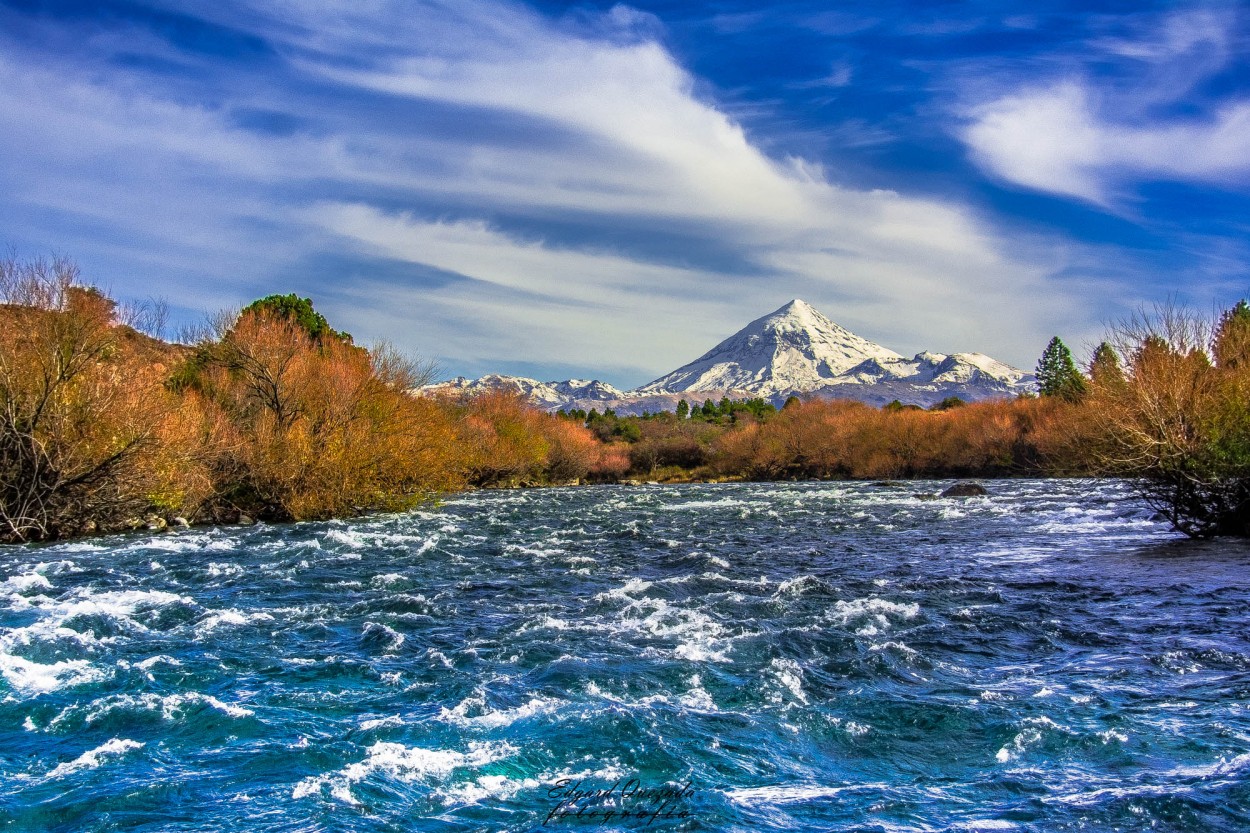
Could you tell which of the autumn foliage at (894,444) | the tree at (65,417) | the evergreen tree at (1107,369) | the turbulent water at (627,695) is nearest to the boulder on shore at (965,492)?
the evergreen tree at (1107,369)

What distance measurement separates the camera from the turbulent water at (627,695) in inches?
315

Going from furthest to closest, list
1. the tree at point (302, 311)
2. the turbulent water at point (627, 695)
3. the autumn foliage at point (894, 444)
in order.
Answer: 1. the autumn foliage at point (894, 444)
2. the tree at point (302, 311)
3. the turbulent water at point (627, 695)

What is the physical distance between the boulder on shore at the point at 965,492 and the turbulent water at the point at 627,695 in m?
→ 29.3

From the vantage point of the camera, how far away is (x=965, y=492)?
52.9m

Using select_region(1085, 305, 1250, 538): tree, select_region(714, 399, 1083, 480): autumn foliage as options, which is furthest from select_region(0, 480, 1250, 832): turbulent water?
select_region(714, 399, 1083, 480): autumn foliage

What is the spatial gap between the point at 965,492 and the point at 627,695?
46910mm

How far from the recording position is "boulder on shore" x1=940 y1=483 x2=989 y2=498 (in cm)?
5163

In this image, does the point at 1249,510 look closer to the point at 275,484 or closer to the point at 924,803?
the point at 924,803

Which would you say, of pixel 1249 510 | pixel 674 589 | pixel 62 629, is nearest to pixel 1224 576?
pixel 1249 510

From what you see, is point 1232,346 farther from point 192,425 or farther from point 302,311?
point 302,311

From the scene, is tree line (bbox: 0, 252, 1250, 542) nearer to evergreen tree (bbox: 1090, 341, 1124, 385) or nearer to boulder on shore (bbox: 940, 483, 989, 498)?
evergreen tree (bbox: 1090, 341, 1124, 385)

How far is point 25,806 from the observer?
25.6ft

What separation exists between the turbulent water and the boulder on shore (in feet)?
96.1

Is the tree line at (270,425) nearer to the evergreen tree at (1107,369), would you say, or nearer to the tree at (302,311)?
the evergreen tree at (1107,369)
